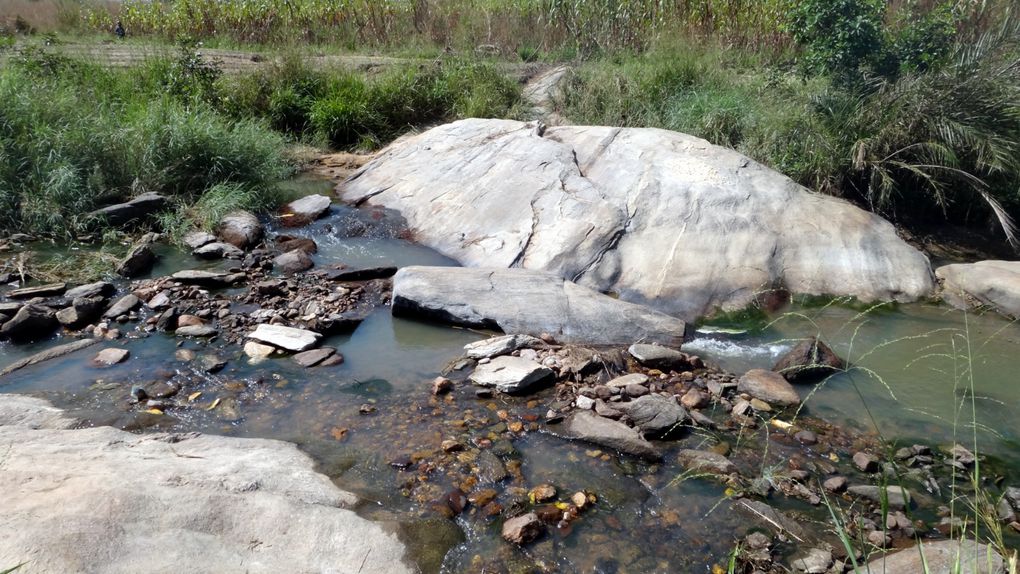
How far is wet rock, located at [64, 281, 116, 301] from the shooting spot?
17.7ft

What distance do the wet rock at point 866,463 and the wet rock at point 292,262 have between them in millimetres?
4468

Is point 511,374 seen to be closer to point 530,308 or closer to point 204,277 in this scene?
point 530,308

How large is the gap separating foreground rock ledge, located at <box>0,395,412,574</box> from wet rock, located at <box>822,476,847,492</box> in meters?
2.09

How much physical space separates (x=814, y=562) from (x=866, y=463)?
0.95m

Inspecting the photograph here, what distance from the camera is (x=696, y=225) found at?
237 inches

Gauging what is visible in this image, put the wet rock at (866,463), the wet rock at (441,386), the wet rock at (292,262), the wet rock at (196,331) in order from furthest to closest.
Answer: the wet rock at (292,262)
the wet rock at (196,331)
the wet rock at (441,386)
the wet rock at (866,463)

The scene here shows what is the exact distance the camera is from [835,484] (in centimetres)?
355

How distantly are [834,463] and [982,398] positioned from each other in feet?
4.41

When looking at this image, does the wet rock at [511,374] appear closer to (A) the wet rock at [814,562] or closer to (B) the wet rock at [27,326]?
(A) the wet rock at [814,562]

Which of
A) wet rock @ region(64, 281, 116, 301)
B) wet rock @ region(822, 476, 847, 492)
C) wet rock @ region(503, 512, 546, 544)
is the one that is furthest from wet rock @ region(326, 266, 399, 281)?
wet rock @ region(822, 476, 847, 492)

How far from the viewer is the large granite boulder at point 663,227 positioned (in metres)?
5.78

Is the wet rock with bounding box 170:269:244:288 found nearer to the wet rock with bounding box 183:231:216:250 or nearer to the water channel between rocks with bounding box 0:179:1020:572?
the wet rock with bounding box 183:231:216:250

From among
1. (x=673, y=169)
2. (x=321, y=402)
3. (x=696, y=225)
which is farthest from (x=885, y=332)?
(x=321, y=402)

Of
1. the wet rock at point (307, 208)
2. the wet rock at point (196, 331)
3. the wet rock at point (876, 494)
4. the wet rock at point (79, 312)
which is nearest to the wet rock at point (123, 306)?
the wet rock at point (79, 312)
